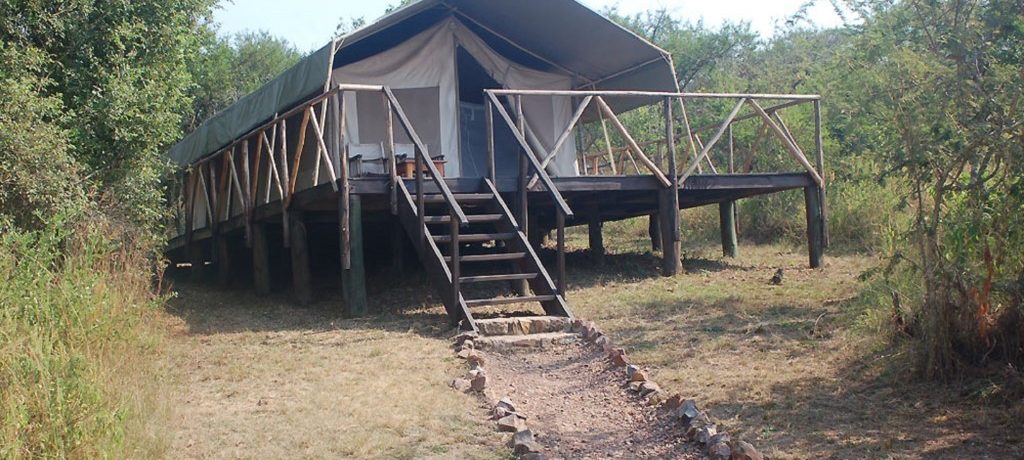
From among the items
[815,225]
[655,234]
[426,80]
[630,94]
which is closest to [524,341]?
[630,94]

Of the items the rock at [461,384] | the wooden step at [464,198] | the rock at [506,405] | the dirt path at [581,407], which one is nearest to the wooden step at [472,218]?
the wooden step at [464,198]

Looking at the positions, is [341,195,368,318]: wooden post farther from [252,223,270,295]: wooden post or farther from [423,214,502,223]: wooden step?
[252,223,270,295]: wooden post

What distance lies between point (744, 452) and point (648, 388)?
145 cm

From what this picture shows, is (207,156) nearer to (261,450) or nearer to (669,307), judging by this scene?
(669,307)

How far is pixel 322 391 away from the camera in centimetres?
593

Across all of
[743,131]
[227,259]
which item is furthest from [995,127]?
[743,131]

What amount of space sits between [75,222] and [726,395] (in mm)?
5088

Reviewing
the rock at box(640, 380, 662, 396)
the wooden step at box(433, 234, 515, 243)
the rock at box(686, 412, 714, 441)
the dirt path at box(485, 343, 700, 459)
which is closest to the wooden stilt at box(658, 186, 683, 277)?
the wooden step at box(433, 234, 515, 243)

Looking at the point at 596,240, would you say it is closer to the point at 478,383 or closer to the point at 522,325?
the point at 522,325

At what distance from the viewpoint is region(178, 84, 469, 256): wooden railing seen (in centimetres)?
866

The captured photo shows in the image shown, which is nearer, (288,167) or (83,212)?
(83,212)

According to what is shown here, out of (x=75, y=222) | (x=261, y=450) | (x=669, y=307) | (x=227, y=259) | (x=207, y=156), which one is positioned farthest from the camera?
(x=207, y=156)

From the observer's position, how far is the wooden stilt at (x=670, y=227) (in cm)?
1029

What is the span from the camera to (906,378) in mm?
5652
